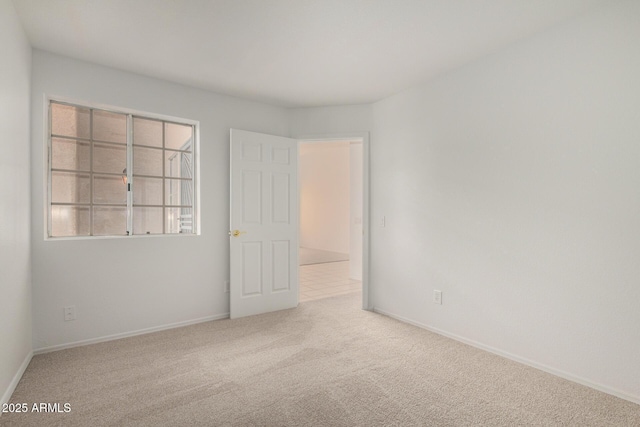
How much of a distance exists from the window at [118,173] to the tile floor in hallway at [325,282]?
2067mm

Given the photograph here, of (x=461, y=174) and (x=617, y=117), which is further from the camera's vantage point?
(x=461, y=174)

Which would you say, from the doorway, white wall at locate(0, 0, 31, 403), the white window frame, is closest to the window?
the white window frame

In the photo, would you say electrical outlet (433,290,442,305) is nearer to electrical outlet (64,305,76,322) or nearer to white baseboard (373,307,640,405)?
white baseboard (373,307,640,405)

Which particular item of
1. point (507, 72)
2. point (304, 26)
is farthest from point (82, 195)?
point (507, 72)

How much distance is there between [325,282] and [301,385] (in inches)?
136

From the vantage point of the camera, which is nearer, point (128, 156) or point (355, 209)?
point (128, 156)

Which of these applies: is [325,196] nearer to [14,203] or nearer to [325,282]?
[325,282]

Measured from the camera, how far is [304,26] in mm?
2426

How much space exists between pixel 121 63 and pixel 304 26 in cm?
A: 176

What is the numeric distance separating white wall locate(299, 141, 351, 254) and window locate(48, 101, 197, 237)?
5.58 m

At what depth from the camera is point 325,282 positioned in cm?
574

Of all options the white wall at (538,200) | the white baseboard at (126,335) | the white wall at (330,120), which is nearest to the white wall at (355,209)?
the white wall at (330,120)

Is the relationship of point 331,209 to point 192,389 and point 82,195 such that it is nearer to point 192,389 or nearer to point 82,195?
point 82,195

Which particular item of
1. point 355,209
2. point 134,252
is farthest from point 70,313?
point 355,209
